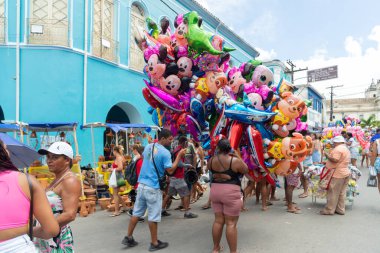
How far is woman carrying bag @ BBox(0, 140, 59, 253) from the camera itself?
1792mm

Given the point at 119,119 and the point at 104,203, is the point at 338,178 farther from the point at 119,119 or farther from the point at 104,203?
the point at 119,119

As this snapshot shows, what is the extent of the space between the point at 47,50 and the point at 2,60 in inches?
57.8

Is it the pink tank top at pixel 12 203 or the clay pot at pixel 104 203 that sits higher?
the pink tank top at pixel 12 203

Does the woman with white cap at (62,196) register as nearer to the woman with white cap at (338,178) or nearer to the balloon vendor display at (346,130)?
the woman with white cap at (338,178)

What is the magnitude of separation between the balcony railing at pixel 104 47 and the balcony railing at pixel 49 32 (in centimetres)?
117

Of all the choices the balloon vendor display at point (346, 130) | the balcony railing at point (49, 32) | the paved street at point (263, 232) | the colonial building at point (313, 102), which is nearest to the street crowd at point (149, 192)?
the paved street at point (263, 232)

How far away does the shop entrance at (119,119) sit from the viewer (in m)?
12.4

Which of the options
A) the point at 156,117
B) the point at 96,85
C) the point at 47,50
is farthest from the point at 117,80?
the point at 156,117

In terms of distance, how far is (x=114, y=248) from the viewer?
484cm

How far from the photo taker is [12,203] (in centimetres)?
180

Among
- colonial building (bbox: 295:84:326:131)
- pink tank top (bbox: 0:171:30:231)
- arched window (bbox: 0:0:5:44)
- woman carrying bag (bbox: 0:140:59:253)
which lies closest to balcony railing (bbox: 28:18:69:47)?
arched window (bbox: 0:0:5:44)

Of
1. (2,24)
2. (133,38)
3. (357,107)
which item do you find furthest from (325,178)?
(357,107)

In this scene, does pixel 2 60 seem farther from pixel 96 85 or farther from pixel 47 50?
pixel 96 85

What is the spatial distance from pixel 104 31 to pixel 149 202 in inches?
370
